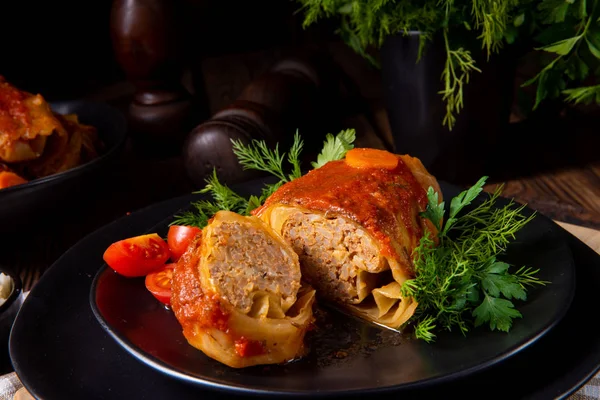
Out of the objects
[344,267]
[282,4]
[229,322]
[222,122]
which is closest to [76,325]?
[229,322]

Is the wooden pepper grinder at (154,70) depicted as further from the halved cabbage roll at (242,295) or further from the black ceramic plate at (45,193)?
the halved cabbage roll at (242,295)

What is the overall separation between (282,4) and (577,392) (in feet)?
13.1

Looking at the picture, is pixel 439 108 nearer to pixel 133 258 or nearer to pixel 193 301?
pixel 133 258

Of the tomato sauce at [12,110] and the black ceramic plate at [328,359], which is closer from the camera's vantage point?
the black ceramic plate at [328,359]

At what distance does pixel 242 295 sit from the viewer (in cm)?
222

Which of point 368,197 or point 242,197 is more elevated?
point 368,197

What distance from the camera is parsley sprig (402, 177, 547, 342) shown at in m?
2.22

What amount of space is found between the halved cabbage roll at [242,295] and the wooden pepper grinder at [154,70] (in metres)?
2.07

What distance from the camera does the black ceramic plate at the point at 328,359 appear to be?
6.88ft

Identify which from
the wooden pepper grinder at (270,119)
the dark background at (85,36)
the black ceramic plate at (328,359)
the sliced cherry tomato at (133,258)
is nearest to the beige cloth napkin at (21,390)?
the black ceramic plate at (328,359)

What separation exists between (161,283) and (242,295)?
47 cm

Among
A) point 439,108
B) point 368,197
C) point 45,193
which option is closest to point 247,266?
point 368,197

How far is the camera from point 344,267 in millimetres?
2510

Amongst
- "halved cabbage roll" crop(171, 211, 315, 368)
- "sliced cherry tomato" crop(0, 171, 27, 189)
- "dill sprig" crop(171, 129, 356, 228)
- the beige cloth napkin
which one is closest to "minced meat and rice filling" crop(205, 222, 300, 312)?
"halved cabbage roll" crop(171, 211, 315, 368)
